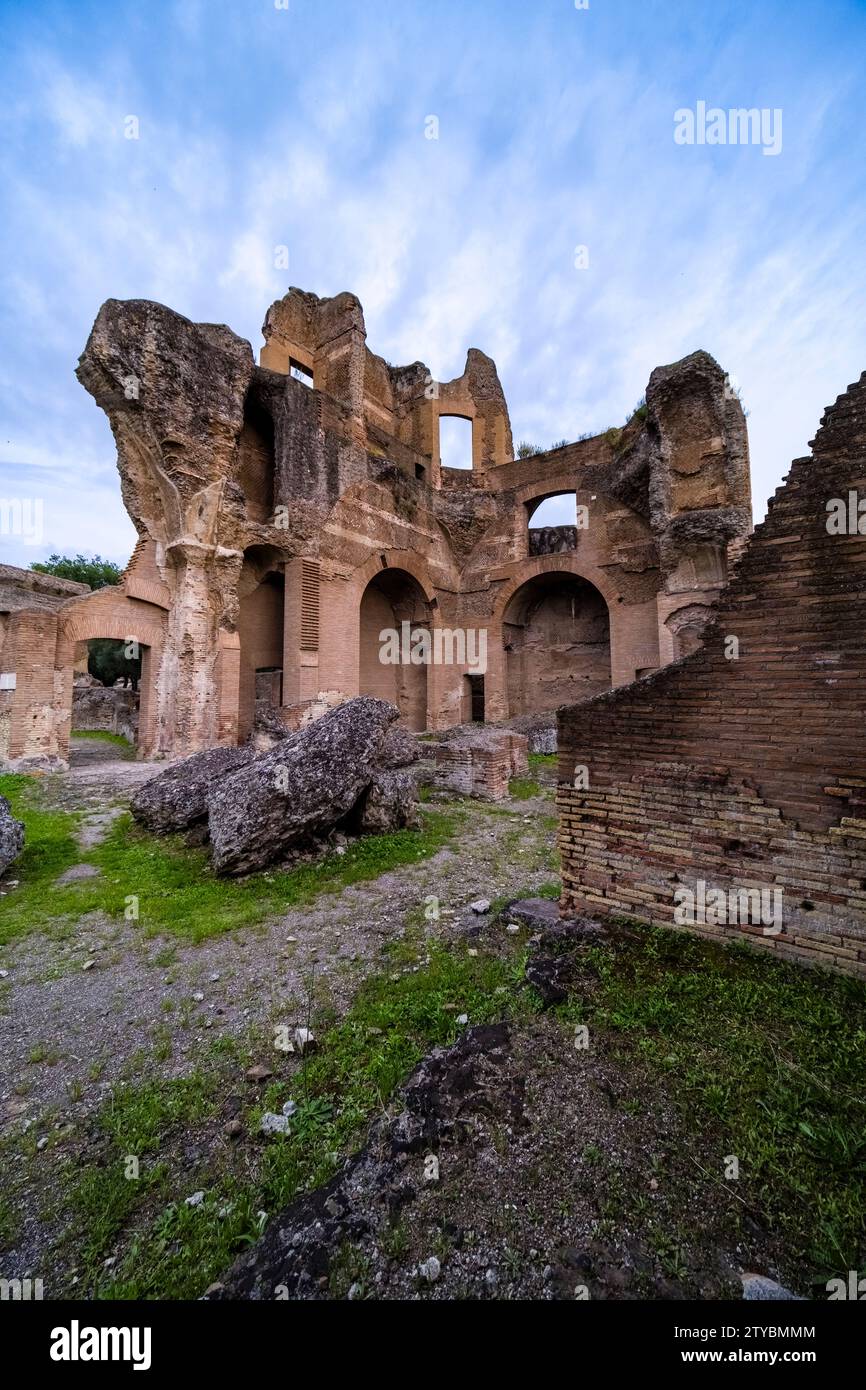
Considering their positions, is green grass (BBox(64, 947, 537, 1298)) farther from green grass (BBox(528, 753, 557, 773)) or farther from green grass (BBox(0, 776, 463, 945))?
green grass (BBox(528, 753, 557, 773))

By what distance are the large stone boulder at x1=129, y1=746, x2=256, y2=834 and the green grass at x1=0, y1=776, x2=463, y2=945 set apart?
226 mm

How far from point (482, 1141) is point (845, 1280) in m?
1.19

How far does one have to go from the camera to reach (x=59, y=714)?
11.3 meters

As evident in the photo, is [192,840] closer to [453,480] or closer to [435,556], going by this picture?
[435,556]

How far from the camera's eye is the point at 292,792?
5.81 m

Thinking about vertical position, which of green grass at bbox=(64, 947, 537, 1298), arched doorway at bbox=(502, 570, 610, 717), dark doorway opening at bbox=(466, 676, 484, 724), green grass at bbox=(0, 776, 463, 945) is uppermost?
arched doorway at bbox=(502, 570, 610, 717)

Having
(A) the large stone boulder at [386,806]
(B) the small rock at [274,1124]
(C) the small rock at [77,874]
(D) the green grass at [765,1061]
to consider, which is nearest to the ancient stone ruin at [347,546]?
(C) the small rock at [77,874]

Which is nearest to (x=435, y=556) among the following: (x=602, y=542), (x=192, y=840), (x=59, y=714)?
(x=602, y=542)

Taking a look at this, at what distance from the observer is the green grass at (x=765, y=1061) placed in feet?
5.75

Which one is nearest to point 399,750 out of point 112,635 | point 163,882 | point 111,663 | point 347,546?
point 163,882

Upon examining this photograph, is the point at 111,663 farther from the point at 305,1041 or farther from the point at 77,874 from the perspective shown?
the point at 305,1041

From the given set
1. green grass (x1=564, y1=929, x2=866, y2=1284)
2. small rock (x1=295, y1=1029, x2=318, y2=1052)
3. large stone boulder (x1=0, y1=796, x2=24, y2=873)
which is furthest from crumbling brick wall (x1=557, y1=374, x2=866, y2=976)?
large stone boulder (x1=0, y1=796, x2=24, y2=873)

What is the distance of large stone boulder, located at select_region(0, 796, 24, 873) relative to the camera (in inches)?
210
